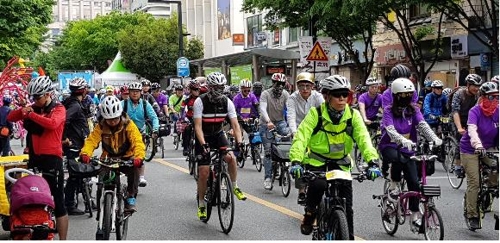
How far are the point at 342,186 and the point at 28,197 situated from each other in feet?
8.59

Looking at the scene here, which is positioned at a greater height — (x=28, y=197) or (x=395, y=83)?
(x=395, y=83)

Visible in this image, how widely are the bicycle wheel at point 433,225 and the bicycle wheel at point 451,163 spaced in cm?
458

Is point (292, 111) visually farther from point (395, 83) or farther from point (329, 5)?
point (329, 5)

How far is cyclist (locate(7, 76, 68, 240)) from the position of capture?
7.72m

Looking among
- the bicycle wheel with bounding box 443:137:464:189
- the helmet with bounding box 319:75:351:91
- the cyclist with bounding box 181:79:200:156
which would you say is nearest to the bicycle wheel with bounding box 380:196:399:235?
the helmet with bounding box 319:75:351:91

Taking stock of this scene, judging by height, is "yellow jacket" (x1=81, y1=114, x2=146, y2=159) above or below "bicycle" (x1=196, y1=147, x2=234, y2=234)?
above

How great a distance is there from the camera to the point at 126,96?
1420cm

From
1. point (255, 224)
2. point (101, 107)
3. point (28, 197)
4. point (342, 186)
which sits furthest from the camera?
point (255, 224)

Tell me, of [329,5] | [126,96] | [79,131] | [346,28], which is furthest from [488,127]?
[346,28]

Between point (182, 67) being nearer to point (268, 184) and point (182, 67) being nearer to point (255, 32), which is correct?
point (255, 32)

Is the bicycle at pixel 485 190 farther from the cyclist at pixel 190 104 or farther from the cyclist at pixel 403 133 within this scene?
the cyclist at pixel 190 104

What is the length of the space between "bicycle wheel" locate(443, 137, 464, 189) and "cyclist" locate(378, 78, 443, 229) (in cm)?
405

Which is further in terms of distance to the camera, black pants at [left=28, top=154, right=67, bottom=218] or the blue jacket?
the blue jacket

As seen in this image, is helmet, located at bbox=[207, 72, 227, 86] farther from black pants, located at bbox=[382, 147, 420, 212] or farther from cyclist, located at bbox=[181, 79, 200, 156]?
cyclist, located at bbox=[181, 79, 200, 156]
